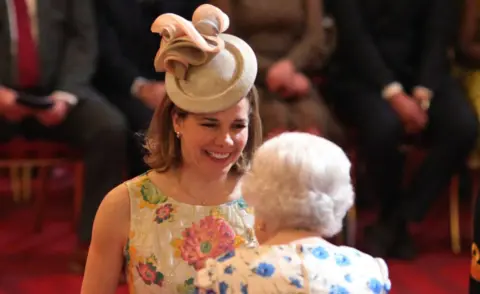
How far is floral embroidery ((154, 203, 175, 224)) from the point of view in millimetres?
1796

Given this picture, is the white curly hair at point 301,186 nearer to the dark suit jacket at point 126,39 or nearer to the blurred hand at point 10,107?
the blurred hand at point 10,107

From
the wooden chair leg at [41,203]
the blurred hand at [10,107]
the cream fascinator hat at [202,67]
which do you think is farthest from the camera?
the wooden chair leg at [41,203]

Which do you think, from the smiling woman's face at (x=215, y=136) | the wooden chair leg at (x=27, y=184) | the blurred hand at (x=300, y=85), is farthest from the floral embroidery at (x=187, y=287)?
the wooden chair leg at (x=27, y=184)

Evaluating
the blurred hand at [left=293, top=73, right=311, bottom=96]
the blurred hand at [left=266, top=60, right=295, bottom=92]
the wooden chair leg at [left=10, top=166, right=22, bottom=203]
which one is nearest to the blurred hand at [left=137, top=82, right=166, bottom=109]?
the blurred hand at [left=266, top=60, right=295, bottom=92]

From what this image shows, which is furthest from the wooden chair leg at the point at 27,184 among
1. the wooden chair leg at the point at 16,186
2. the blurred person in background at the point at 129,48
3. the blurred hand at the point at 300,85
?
the blurred hand at the point at 300,85

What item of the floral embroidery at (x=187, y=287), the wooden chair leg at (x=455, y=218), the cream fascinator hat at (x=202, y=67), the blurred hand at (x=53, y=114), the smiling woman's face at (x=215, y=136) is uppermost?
the cream fascinator hat at (x=202, y=67)

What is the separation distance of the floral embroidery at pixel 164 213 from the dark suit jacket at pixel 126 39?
1707 mm

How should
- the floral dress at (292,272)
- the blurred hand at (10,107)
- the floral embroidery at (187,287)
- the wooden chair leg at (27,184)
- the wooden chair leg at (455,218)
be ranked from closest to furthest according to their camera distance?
the floral dress at (292,272) → the floral embroidery at (187,287) → the blurred hand at (10,107) → the wooden chair leg at (455,218) → the wooden chair leg at (27,184)

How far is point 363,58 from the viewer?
3475 mm

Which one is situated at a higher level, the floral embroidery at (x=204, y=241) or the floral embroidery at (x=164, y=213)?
the floral embroidery at (x=164, y=213)

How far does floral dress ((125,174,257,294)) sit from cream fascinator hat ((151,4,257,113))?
28 cm

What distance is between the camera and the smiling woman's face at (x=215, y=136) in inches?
67.3

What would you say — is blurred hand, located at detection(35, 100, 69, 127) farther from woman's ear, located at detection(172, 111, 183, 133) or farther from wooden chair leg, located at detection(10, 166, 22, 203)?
woman's ear, located at detection(172, 111, 183, 133)

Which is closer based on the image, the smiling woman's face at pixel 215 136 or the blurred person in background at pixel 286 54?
the smiling woman's face at pixel 215 136
